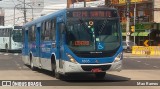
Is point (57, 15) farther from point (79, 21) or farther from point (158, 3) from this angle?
point (158, 3)

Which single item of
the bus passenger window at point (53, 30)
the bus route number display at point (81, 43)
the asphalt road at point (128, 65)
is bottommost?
the asphalt road at point (128, 65)

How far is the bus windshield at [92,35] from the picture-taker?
1689cm

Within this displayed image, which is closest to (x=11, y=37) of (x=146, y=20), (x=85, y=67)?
(x=146, y=20)

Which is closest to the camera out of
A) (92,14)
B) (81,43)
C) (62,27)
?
(81,43)

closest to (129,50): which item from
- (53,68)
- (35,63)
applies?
(35,63)

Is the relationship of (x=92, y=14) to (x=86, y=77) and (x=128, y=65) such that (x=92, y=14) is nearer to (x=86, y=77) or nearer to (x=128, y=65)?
(x=86, y=77)

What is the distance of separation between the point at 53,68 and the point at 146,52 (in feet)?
102

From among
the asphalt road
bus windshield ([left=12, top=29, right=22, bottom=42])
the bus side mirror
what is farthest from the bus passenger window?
bus windshield ([left=12, top=29, right=22, bottom=42])

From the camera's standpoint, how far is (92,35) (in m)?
17.0

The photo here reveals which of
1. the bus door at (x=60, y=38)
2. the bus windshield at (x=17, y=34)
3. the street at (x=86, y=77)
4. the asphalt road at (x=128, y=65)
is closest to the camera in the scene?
the street at (x=86, y=77)

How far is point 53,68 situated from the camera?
1944 centimetres

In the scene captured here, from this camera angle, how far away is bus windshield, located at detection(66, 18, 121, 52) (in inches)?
665

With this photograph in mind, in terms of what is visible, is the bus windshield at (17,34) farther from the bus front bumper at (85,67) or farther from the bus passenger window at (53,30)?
the bus front bumper at (85,67)

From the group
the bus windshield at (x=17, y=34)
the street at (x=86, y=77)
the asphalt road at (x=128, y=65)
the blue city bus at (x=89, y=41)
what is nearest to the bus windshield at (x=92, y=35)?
the blue city bus at (x=89, y=41)
